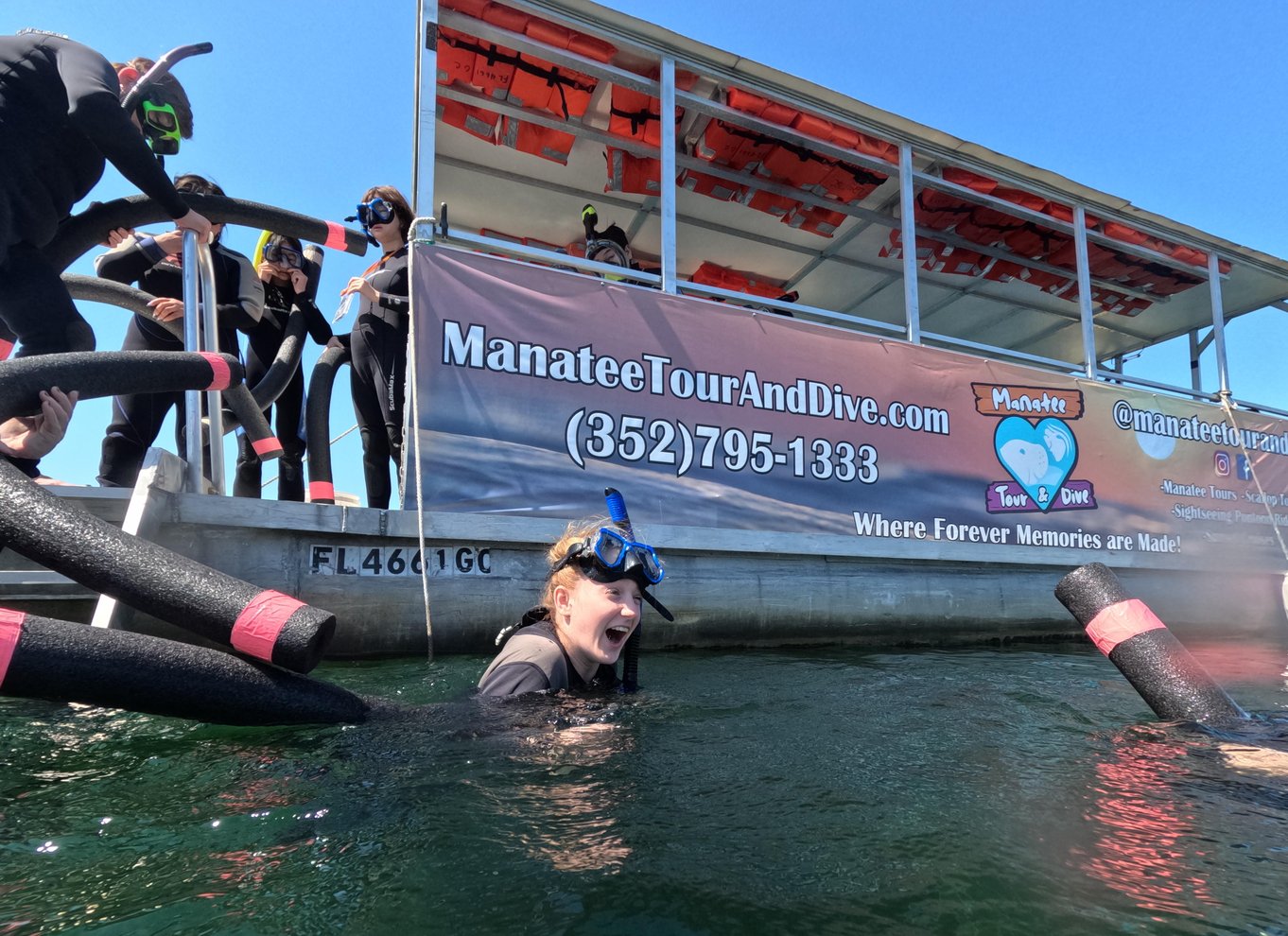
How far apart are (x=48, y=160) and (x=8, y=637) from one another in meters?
2.33

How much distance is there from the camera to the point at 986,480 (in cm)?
586

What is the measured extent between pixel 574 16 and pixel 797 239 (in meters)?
3.88

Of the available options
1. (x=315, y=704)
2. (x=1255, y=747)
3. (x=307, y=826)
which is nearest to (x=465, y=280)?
(x=315, y=704)

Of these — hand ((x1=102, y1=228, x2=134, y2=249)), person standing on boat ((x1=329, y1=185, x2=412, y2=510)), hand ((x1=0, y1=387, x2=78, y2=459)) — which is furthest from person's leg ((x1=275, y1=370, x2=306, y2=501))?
hand ((x1=0, y1=387, x2=78, y2=459))

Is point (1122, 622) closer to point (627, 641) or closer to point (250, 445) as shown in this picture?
point (627, 641)

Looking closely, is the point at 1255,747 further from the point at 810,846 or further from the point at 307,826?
the point at 307,826

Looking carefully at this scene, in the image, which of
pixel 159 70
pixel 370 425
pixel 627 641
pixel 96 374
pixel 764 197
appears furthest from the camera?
pixel 764 197

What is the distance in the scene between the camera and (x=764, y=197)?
7.17 meters

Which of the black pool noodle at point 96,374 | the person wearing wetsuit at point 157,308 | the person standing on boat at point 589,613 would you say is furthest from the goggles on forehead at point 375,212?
the person standing on boat at point 589,613

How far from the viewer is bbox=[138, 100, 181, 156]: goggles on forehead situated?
3.09 metres

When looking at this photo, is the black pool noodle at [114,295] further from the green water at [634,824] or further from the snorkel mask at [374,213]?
the green water at [634,824]

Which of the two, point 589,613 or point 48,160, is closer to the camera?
point 589,613

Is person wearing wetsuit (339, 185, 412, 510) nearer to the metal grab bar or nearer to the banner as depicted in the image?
the banner

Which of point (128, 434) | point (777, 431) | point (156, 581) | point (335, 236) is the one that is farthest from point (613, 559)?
point (777, 431)
